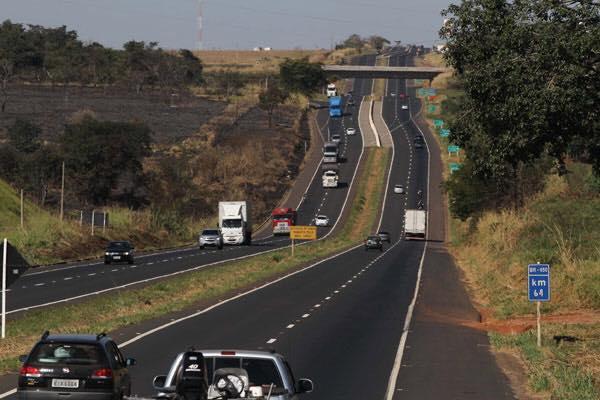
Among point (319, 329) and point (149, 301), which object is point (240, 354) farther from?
point (149, 301)

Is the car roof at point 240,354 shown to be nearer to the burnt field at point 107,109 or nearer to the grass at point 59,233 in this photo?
the grass at point 59,233

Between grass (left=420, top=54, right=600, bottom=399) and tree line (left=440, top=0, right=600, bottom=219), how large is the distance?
4793 mm

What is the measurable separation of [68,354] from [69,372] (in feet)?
1.31

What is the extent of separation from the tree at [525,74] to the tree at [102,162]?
310 feet

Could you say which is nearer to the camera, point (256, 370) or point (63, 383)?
point (256, 370)

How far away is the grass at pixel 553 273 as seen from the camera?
24344mm

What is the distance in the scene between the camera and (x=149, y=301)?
4134 centimetres

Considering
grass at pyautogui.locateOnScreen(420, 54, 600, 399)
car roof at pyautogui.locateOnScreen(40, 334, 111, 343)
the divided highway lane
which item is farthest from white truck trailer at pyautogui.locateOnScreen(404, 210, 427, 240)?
car roof at pyautogui.locateOnScreen(40, 334, 111, 343)

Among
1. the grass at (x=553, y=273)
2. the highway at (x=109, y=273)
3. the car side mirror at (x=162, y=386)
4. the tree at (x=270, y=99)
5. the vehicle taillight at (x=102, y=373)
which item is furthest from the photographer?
the tree at (x=270, y=99)

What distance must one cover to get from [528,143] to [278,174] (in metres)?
117

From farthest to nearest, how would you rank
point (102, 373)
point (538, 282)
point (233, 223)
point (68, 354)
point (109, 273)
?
point (233, 223)
point (109, 273)
point (538, 282)
point (68, 354)
point (102, 373)

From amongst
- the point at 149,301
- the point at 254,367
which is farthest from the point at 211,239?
the point at 254,367

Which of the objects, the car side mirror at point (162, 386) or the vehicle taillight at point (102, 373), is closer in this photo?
the car side mirror at point (162, 386)

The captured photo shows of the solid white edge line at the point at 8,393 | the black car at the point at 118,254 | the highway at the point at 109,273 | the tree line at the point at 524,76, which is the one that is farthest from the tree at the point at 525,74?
the black car at the point at 118,254
